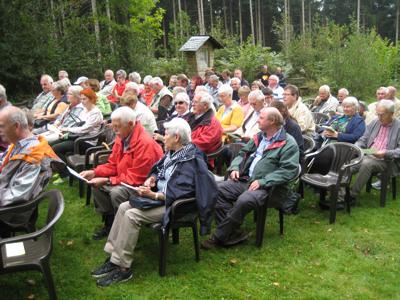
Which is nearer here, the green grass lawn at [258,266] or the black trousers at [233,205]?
the green grass lawn at [258,266]

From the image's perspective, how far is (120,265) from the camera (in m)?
3.54

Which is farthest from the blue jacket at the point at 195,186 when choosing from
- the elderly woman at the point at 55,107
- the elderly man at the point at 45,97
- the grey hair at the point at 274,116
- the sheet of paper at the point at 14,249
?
the elderly man at the point at 45,97

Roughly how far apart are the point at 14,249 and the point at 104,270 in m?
0.93

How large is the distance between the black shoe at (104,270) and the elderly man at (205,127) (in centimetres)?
208

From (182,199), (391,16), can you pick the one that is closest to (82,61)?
(182,199)

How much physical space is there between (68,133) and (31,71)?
6.42 m

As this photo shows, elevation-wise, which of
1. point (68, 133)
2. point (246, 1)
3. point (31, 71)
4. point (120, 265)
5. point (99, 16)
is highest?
point (246, 1)

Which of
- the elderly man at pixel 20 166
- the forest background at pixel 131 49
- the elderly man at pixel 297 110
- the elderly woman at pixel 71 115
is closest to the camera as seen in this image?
the elderly man at pixel 20 166

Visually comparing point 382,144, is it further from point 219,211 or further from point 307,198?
point 219,211

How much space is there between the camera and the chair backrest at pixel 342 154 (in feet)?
16.5

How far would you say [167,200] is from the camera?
3.54 meters

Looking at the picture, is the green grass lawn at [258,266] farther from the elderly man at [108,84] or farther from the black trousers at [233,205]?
the elderly man at [108,84]

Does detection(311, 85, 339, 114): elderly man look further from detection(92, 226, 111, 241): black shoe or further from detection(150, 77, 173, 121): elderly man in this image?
detection(92, 226, 111, 241): black shoe

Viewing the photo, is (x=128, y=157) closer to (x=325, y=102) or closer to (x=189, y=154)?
(x=189, y=154)
